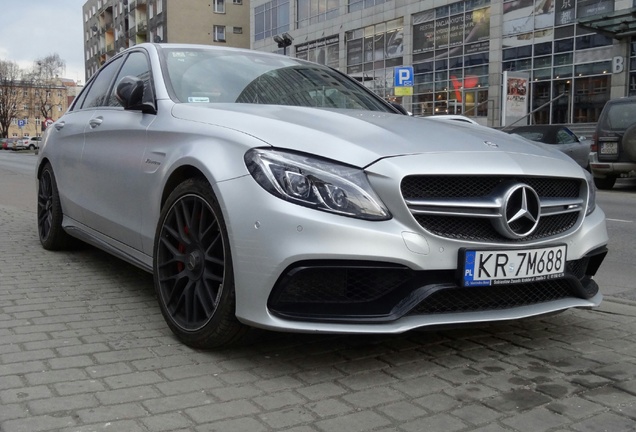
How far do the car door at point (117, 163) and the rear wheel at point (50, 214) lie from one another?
0.89m

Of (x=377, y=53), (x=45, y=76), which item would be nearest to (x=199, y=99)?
(x=377, y=53)

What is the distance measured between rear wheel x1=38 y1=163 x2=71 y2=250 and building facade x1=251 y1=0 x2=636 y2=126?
65.5 ft

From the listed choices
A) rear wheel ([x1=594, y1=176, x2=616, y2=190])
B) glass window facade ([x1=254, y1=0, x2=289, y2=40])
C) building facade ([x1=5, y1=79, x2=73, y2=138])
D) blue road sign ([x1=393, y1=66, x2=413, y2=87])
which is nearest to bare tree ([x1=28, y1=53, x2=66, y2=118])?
building facade ([x1=5, y1=79, x2=73, y2=138])

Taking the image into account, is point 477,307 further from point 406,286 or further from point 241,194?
point 241,194

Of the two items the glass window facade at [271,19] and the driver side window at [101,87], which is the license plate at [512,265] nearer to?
the driver side window at [101,87]

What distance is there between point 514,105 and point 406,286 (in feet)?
88.8

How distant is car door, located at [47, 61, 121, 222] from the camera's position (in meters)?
4.91

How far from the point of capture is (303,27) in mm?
45625

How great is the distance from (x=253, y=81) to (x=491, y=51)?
30.0 m

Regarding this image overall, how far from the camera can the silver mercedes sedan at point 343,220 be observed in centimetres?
274

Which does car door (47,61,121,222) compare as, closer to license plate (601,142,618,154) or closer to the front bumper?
the front bumper

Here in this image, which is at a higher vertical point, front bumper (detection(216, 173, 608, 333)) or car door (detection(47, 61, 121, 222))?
car door (detection(47, 61, 121, 222))

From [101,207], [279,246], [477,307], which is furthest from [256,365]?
[101,207]

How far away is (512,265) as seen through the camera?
292 centimetres
